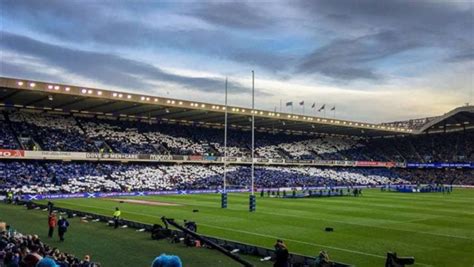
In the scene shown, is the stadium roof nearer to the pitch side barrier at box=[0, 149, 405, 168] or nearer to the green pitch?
the pitch side barrier at box=[0, 149, 405, 168]

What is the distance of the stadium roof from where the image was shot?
55375mm

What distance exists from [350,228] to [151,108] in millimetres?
45974

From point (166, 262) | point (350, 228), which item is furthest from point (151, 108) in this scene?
point (166, 262)

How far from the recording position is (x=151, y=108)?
2699 inches

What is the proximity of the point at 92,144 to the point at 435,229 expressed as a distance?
163 feet

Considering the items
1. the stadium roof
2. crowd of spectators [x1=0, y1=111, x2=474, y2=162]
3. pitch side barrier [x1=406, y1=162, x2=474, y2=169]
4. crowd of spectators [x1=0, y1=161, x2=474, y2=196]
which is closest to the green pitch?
crowd of spectators [x1=0, y1=161, x2=474, y2=196]

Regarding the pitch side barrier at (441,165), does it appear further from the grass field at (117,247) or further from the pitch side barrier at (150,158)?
the grass field at (117,247)

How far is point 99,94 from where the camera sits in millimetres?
57469

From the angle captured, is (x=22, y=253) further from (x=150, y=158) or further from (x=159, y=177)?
(x=150, y=158)

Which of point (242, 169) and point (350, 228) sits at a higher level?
point (242, 169)

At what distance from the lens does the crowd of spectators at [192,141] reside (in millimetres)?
62903

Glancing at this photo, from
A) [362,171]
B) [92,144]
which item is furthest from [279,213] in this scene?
[362,171]

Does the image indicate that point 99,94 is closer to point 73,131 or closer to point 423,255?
point 73,131

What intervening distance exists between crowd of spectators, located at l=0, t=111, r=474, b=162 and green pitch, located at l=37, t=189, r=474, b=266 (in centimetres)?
2740
